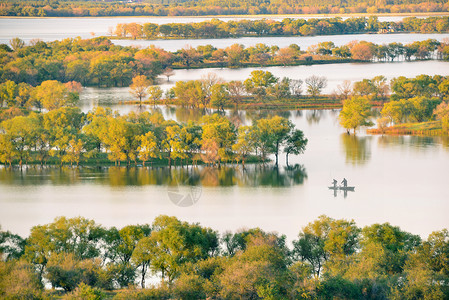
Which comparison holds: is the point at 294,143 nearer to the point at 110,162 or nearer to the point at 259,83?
the point at 110,162

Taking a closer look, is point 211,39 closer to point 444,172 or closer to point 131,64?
point 131,64

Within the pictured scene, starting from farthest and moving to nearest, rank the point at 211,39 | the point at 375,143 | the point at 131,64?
the point at 211,39 → the point at 131,64 → the point at 375,143

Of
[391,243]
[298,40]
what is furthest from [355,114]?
[298,40]

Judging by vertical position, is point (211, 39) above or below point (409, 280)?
above

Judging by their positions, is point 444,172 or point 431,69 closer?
point 444,172

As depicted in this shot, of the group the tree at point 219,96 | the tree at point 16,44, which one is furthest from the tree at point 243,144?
the tree at point 16,44

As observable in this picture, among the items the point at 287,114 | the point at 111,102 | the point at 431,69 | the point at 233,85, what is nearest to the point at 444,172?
the point at 287,114

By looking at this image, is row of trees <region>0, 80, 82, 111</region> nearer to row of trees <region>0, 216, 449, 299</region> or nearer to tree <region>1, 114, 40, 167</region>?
tree <region>1, 114, 40, 167</region>
